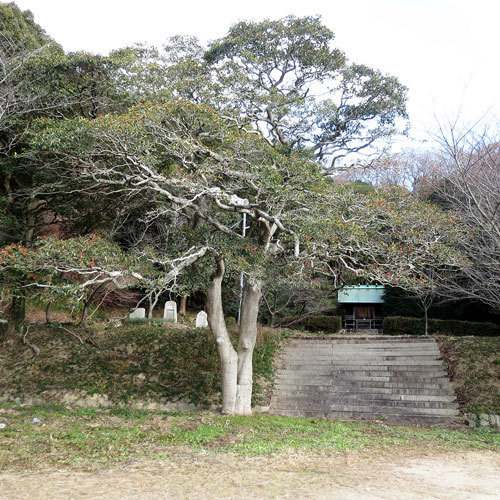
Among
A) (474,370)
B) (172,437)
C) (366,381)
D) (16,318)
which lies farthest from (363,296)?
(172,437)

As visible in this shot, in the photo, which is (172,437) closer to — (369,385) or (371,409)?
(371,409)

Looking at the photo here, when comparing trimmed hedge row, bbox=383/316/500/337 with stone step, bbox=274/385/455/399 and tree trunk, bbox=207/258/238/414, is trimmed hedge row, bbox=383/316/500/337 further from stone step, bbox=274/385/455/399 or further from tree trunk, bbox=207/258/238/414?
tree trunk, bbox=207/258/238/414

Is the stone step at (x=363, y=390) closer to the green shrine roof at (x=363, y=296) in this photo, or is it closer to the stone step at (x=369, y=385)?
the stone step at (x=369, y=385)

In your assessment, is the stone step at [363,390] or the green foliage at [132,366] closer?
the stone step at [363,390]

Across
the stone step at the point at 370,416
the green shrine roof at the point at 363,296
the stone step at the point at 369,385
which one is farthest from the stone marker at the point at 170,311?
the green shrine roof at the point at 363,296

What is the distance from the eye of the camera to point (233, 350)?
35.7ft

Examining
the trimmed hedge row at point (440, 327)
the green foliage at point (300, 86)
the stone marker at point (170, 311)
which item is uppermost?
the green foliage at point (300, 86)

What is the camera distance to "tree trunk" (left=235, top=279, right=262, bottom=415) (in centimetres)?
1087

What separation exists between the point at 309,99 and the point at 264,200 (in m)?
3.99

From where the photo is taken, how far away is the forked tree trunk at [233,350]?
1068cm

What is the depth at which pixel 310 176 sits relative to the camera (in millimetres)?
10273

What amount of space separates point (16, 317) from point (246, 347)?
27.3 feet

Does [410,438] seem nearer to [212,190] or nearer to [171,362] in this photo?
[212,190]

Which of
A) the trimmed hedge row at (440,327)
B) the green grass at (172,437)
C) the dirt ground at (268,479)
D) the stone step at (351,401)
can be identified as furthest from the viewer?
the trimmed hedge row at (440,327)
